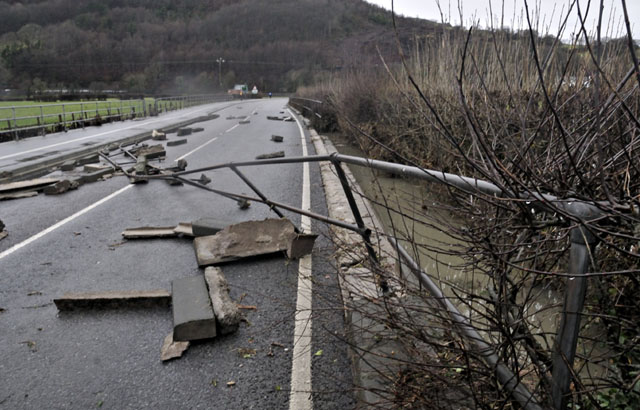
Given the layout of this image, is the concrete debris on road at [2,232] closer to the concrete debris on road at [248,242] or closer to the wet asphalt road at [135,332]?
the wet asphalt road at [135,332]

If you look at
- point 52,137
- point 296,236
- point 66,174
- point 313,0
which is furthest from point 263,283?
point 313,0

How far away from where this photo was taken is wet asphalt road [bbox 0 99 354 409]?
3090 mm

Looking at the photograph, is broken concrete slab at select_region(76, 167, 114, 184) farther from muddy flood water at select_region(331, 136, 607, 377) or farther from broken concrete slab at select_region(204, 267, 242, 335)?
broken concrete slab at select_region(204, 267, 242, 335)

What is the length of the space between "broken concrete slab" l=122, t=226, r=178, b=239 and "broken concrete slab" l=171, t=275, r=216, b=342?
2.33 m

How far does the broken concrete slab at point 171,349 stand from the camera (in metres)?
3.54

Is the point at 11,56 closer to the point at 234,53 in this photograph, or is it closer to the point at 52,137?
the point at 234,53

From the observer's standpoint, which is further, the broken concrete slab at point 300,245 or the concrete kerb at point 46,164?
the concrete kerb at point 46,164

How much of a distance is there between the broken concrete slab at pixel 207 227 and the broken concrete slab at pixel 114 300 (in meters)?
1.78

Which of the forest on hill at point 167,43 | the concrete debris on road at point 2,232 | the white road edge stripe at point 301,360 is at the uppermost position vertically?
the forest on hill at point 167,43

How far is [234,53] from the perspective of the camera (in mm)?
149500

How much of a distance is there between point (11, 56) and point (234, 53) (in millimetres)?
61188

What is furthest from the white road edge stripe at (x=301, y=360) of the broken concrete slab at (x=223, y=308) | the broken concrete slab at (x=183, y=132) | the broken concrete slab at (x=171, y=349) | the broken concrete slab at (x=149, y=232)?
the broken concrete slab at (x=183, y=132)

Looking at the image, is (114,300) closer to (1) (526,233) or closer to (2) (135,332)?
(2) (135,332)

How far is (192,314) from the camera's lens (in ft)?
12.6
